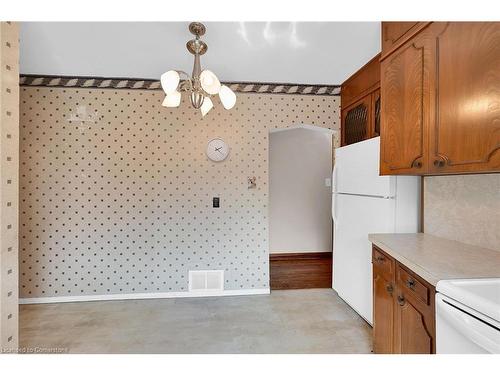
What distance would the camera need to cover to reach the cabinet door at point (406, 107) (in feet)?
5.17

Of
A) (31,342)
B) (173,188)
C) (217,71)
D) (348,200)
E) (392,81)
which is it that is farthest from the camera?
(173,188)

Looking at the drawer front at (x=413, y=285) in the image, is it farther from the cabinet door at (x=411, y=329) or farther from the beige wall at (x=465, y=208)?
the beige wall at (x=465, y=208)

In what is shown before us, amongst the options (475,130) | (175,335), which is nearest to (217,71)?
(475,130)

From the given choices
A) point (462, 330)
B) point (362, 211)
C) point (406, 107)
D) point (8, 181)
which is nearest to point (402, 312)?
point (462, 330)

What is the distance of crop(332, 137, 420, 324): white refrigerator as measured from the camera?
1962 mm

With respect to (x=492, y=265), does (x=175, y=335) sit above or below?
below

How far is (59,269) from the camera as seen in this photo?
2.92 meters

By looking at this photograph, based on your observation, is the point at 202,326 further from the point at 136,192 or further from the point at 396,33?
the point at 396,33

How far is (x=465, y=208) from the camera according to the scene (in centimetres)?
167

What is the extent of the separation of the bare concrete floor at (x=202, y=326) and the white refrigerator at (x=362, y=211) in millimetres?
319

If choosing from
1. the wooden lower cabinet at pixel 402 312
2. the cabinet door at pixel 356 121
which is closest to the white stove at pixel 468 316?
the wooden lower cabinet at pixel 402 312

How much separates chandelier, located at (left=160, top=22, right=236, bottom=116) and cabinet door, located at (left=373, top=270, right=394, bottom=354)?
5.02 feet

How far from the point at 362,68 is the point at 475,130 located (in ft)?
5.51
